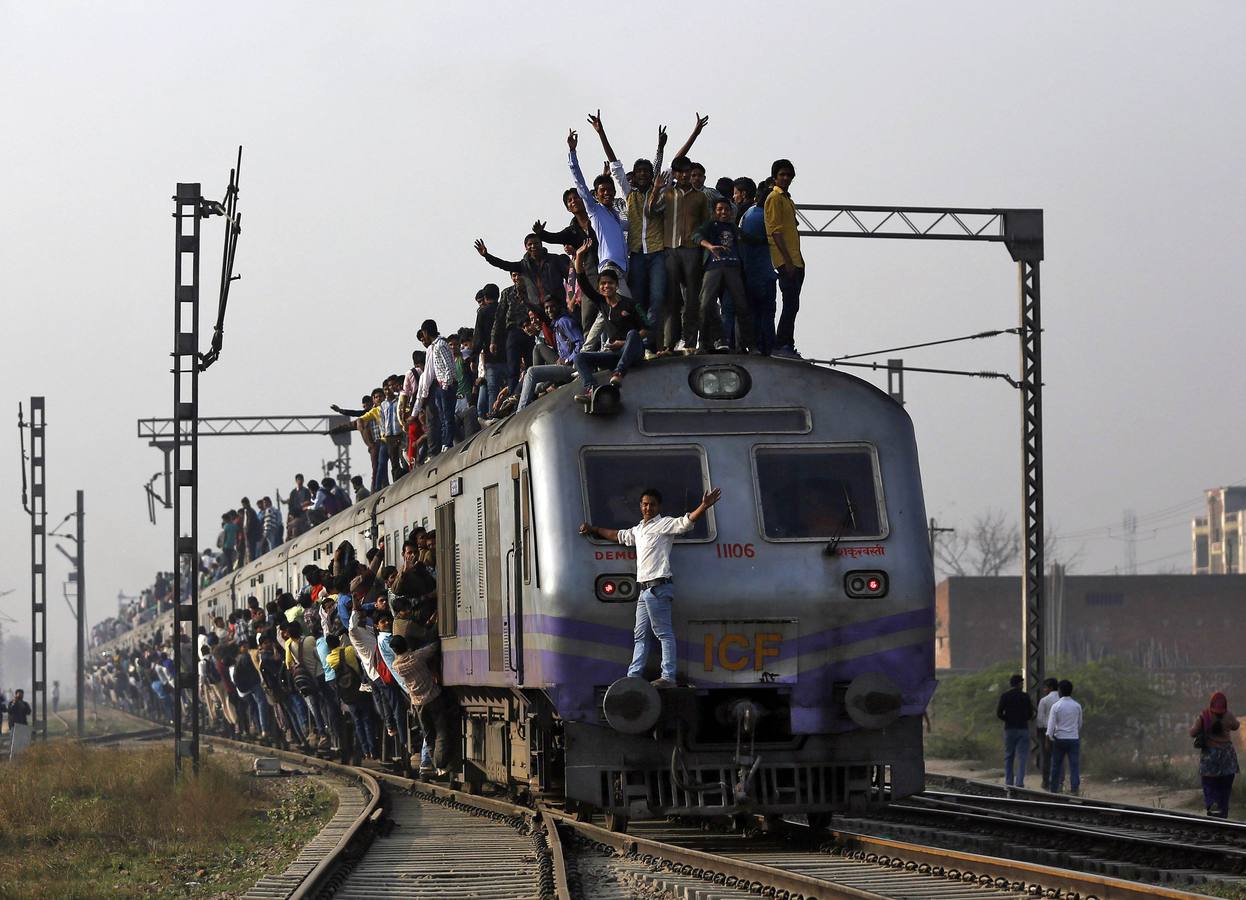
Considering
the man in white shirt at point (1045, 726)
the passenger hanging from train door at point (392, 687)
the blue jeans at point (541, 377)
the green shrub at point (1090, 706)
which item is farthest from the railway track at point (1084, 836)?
the green shrub at point (1090, 706)

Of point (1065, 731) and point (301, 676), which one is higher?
point (301, 676)

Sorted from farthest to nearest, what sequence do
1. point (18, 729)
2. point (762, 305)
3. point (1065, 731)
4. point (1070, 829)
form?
point (18, 729) < point (1065, 731) < point (762, 305) < point (1070, 829)

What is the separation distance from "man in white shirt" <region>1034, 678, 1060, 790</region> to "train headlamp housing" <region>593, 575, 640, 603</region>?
1248 cm

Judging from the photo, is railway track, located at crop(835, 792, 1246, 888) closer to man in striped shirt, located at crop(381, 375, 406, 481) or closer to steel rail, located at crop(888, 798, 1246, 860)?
steel rail, located at crop(888, 798, 1246, 860)

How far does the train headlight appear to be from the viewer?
11.9 m

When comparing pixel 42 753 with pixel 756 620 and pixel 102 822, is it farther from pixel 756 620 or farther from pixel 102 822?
pixel 756 620

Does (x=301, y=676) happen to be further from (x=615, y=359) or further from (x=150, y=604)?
(x=150, y=604)

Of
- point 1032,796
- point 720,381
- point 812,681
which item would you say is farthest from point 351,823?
point 1032,796

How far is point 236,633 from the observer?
3066 centimetres

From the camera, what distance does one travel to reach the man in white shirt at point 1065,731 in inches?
877

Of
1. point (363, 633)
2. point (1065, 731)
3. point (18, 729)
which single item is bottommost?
point (18, 729)

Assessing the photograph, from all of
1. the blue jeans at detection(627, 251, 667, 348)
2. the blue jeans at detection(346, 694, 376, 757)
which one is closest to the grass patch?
the blue jeans at detection(346, 694, 376, 757)

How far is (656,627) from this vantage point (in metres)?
11.5

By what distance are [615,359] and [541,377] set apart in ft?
4.75
